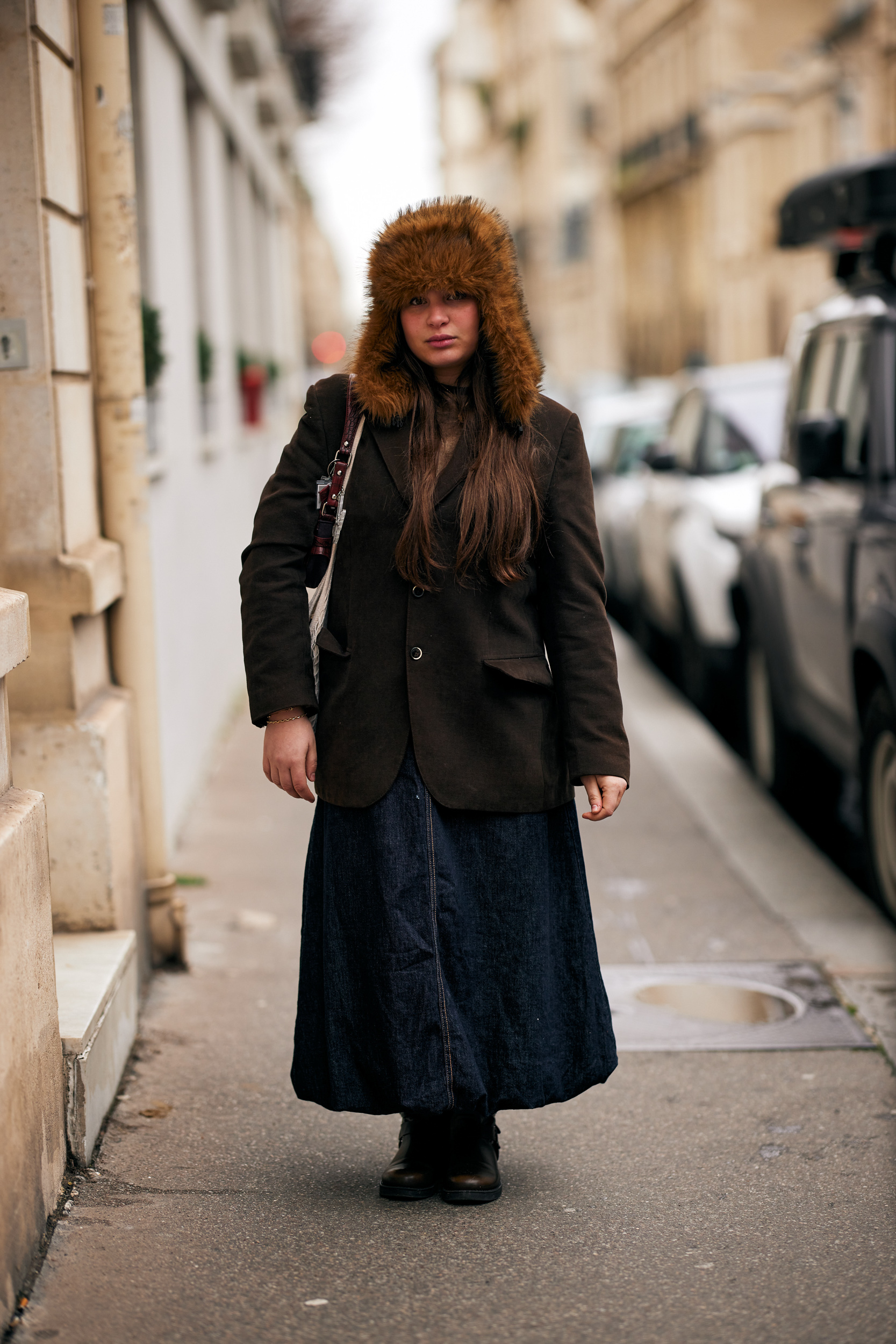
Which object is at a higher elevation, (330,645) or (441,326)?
(441,326)

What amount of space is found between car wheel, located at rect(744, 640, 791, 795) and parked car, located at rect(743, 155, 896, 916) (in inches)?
0.6

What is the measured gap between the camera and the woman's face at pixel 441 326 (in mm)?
3459

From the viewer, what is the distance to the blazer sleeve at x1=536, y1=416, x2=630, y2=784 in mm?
3506

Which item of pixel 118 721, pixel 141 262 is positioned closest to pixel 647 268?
pixel 141 262

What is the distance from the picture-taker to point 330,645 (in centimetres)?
349

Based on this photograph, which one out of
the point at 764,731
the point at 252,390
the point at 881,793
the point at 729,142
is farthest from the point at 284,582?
the point at 729,142

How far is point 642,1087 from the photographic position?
14.5 feet

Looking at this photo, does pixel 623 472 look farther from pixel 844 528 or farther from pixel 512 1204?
pixel 512 1204

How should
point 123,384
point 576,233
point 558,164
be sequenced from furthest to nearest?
point 558,164 < point 576,233 < point 123,384

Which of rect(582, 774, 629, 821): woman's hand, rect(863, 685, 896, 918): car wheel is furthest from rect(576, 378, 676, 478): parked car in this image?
rect(582, 774, 629, 821): woman's hand

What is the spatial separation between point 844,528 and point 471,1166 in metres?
3.21

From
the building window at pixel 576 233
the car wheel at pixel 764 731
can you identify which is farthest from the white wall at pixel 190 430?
the building window at pixel 576 233

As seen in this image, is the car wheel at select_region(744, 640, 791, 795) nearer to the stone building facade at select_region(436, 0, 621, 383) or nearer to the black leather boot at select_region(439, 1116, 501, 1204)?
the black leather boot at select_region(439, 1116, 501, 1204)

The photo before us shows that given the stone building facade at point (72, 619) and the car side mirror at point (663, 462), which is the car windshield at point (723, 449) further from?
the stone building facade at point (72, 619)
